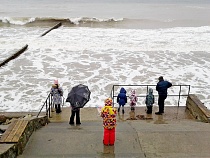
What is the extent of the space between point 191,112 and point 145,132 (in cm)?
360

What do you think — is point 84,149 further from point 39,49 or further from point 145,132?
point 39,49

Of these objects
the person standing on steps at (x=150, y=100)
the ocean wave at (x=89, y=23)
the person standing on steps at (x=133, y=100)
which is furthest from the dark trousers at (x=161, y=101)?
the ocean wave at (x=89, y=23)

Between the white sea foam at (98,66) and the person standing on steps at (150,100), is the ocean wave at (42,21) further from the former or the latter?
the person standing on steps at (150,100)

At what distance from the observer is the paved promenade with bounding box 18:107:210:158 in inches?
215

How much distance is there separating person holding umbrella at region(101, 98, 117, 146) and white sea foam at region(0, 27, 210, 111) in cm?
607

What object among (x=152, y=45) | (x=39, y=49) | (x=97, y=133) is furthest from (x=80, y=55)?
(x=97, y=133)

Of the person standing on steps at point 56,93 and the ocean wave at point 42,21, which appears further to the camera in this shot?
the ocean wave at point 42,21

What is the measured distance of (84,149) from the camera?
566 cm

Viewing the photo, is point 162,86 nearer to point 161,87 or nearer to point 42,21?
point 161,87

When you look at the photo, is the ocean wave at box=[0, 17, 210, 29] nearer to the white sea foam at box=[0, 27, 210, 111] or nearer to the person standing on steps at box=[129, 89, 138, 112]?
the white sea foam at box=[0, 27, 210, 111]

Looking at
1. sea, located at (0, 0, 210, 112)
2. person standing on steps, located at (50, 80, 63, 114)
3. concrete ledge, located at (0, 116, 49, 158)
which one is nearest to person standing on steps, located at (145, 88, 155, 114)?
sea, located at (0, 0, 210, 112)

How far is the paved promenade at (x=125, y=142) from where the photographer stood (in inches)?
215

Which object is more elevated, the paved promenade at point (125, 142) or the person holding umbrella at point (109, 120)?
the person holding umbrella at point (109, 120)

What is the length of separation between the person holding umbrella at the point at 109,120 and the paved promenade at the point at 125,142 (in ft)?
0.50
